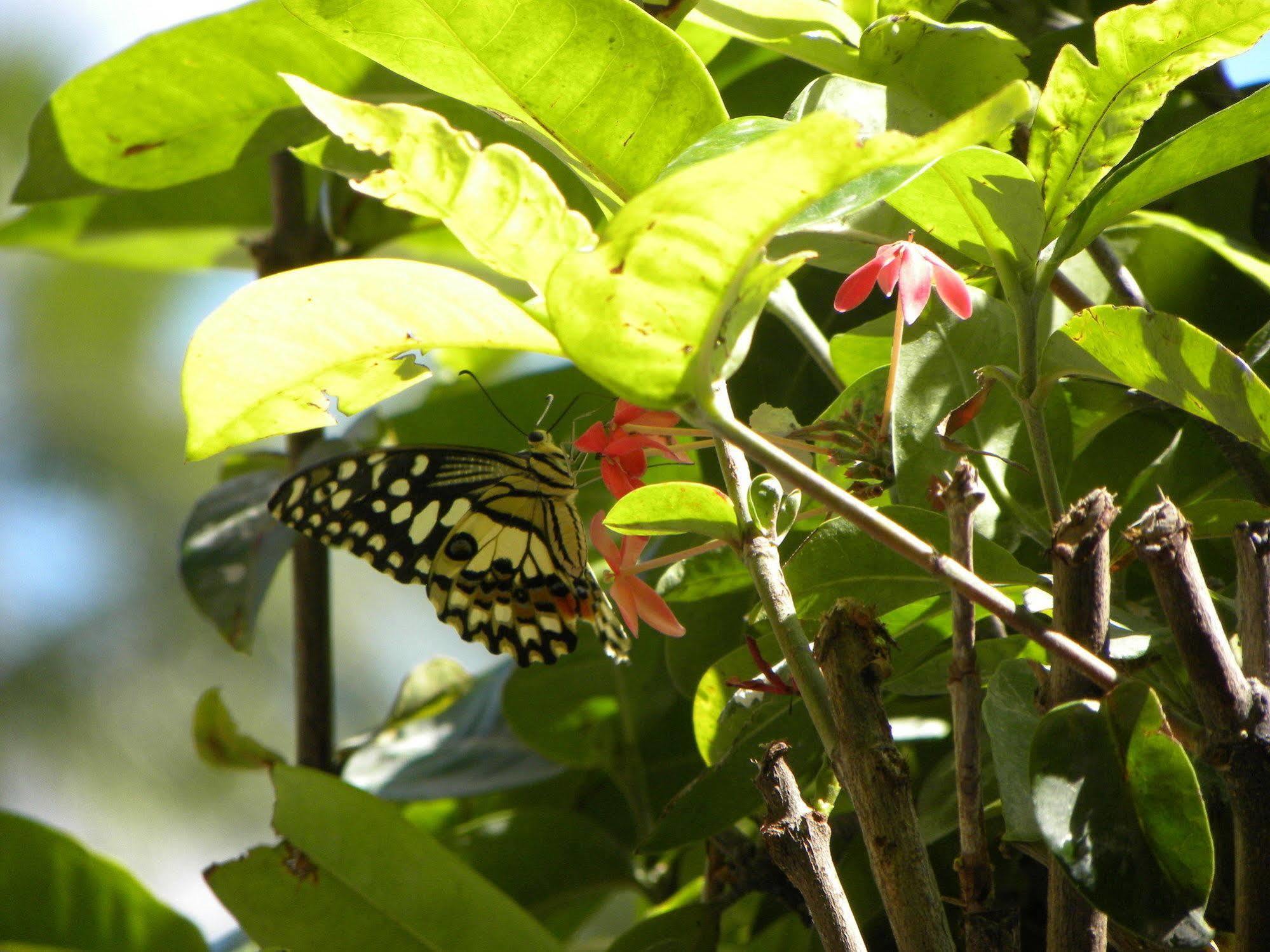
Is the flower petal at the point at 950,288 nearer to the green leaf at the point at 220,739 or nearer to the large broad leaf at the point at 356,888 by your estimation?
the large broad leaf at the point at 356,888

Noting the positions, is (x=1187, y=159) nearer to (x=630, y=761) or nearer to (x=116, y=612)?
(x=630, y=761)

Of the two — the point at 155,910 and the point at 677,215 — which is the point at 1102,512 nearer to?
the point at 677,215

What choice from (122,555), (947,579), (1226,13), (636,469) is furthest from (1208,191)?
(122,555)

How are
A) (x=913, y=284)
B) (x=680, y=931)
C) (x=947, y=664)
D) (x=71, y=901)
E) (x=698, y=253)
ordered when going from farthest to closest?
(x=71, y=901) → (x=680, y=931) → (x=947, y=664) → (x=913, y=284) → (x=698, y=253)

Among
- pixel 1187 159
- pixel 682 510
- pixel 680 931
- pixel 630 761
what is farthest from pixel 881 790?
pixel 630 761

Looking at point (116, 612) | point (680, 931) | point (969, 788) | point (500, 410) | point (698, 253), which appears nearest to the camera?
point (698, 253)

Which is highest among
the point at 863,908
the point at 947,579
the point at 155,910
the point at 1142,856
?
the point at 947,579

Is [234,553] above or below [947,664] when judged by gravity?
below

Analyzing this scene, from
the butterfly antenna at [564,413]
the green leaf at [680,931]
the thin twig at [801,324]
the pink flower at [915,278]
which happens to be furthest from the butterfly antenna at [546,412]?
the pink flower at [915,278]
